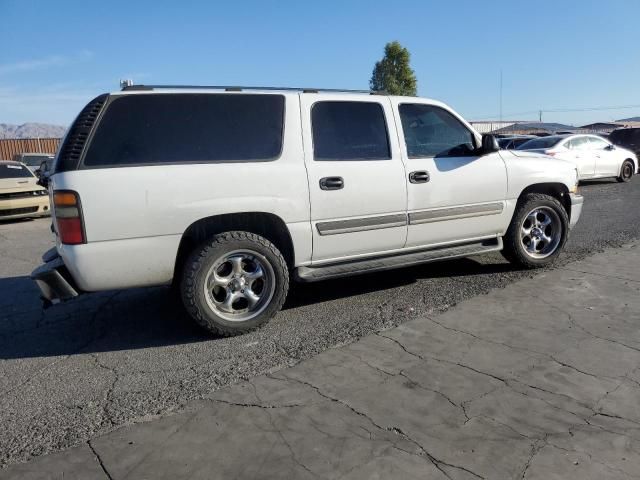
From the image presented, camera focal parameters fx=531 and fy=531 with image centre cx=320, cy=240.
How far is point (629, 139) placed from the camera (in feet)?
64.2

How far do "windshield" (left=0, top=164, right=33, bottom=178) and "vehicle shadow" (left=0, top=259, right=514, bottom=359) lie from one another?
6.98 m

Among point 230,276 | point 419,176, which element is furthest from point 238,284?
point 419,176

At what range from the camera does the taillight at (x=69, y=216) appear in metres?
3.68

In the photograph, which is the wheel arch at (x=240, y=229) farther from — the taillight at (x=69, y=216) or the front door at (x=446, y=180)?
the front door at (x=446, y=180)

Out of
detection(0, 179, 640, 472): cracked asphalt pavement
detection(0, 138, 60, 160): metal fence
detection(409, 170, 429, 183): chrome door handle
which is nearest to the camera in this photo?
detection(0, 179, 640, 472): cracked asphalt pavement

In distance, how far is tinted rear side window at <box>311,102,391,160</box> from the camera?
4.55m

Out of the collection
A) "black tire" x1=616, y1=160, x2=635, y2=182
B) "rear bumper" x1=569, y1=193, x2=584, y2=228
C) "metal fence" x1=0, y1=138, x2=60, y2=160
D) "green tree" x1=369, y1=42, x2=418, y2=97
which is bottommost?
"black tire" x1=616, y1=160, x2=635, y2=182

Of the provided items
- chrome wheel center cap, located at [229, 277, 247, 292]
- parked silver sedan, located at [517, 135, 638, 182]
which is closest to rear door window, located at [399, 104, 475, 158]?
chrome wheel center cap, located at [229, 277, 247, 292]

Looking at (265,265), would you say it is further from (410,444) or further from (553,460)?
(553,460)

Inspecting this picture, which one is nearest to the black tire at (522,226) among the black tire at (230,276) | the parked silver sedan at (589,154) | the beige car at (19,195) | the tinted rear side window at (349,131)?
the tinted rear side window at (349,131)

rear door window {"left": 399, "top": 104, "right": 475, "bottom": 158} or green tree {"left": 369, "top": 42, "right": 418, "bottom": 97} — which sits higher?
green tree {"left": 369, "top": 42, "right": 418, "bottom": 97}

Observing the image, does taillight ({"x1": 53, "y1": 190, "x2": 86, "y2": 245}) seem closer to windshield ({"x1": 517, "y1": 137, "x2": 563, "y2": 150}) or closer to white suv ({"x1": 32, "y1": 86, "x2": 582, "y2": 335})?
white suv ({"x1": 32, "y1": 86, "x2": 582, "y2": 335})

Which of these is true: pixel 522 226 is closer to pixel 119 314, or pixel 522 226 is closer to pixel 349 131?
pixel 349 131

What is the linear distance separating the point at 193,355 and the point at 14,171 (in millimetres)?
10891
